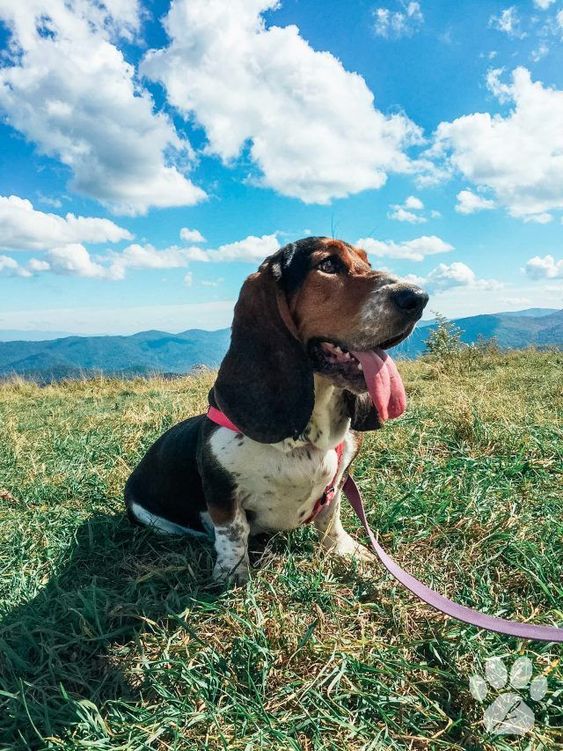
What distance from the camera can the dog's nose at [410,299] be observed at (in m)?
2.38

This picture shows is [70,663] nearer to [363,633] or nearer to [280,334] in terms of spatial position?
[363,633]

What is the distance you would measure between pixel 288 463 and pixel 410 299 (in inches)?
40.3

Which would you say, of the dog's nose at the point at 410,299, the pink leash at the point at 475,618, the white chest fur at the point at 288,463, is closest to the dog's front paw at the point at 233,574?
the white chest fur at the point at 288,463

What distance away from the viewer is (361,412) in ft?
9.43

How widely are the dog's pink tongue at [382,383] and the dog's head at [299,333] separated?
0.01m

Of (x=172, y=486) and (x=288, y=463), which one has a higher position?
(x=288, y=463)

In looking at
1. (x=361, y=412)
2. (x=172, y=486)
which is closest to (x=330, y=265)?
(x=361, y=412)

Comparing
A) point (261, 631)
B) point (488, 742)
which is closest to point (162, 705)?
point (261, 631)

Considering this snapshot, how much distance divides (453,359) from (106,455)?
8865 mm

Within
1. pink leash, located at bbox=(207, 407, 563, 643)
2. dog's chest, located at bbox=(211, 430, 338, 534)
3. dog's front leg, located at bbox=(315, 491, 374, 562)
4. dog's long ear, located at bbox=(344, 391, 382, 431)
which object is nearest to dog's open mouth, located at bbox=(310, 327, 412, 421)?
dog's long ear, located at bbox=(344, 391, 382, 431)

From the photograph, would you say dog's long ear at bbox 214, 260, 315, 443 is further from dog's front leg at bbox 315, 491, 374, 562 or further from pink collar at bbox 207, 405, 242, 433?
dog's front leg at bbox 315, 491, 374, 562

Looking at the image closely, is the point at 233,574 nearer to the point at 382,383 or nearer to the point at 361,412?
the point at 361,412

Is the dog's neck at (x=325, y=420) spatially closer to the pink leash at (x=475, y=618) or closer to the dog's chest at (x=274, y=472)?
the dog's chest at (x=274, y=472)

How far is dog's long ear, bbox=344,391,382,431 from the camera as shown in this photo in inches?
112
